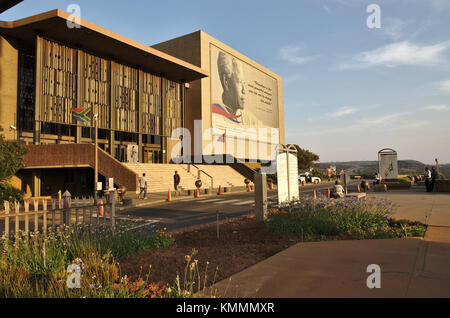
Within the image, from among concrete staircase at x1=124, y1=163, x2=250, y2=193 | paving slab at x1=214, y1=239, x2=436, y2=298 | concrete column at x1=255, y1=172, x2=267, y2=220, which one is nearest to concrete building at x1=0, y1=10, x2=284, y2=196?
concrete staircase at x1=124, y1=163, x2=250, y2=193

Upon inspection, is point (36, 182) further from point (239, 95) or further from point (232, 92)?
point (239, 95)

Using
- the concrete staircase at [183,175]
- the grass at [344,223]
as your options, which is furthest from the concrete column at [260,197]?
the concrete staircase at [183,175]

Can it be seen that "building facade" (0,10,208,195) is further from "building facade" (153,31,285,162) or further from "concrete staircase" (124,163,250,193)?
"building facade" (153,31,285,162)

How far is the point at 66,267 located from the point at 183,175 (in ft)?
100

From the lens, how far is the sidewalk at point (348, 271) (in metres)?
3.76

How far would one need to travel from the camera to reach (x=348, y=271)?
4543mm

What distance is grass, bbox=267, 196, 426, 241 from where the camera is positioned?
736 cm

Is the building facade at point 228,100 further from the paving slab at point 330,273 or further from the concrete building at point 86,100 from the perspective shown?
the paving slab at point 330,273

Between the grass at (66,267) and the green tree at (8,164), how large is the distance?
14791mm

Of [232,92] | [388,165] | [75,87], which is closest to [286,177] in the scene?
[388,165]
